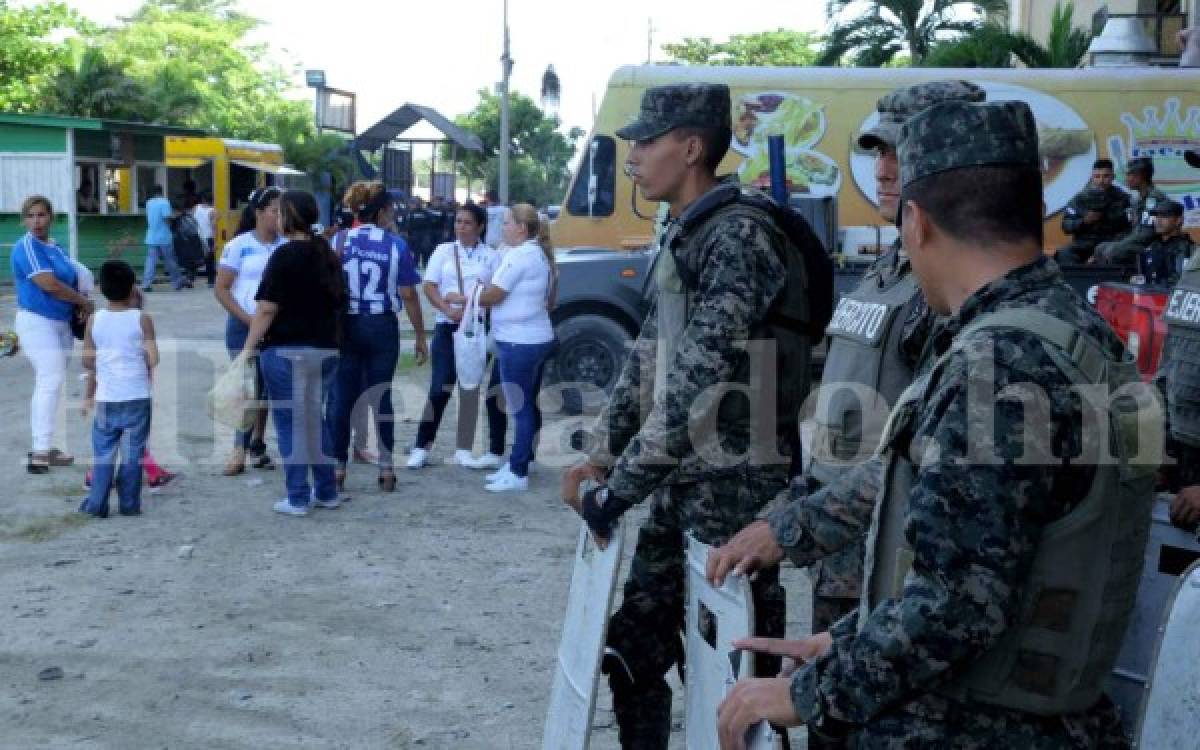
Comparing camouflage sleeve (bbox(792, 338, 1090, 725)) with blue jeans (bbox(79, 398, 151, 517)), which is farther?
blue jeans (bbox(79, 398, 151, 517))

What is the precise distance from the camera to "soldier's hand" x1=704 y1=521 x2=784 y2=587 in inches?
105

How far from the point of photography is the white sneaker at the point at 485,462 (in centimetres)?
936

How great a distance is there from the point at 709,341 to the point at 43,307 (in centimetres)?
660

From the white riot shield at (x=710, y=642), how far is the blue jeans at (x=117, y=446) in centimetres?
547

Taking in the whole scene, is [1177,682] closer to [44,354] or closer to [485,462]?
[485,462]

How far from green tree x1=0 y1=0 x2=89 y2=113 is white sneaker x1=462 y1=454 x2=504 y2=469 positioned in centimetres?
2318

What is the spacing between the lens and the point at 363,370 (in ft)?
27.8

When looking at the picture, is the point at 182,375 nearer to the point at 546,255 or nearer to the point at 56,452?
the point at 56,452

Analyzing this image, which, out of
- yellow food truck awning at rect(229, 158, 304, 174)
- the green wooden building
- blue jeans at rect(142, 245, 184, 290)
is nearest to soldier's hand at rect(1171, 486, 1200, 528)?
the green wooden building

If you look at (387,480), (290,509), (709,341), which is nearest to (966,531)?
(709,341)

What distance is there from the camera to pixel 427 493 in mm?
8633

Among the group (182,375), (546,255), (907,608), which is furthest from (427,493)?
(907,608)

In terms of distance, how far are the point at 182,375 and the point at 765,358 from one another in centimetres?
1129

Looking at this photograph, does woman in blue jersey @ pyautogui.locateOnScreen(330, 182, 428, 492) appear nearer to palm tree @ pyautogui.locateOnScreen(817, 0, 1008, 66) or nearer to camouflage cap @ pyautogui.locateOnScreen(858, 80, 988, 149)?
camouflage cap @ pyautogui.locateOnScreen(858, 80, 988, 149)
